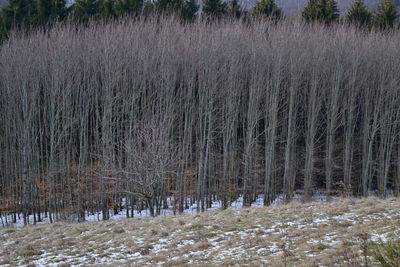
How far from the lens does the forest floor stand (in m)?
8.09

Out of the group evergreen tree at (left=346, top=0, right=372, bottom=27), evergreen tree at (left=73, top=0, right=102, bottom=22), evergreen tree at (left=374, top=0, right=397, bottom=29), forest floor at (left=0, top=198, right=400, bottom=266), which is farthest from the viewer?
evergreen tree at (left=346, top=0, right=372, bottom=27)

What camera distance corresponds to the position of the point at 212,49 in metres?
25.5

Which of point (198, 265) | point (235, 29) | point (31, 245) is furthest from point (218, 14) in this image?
point (198, 265)

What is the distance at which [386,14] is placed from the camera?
1325 inches

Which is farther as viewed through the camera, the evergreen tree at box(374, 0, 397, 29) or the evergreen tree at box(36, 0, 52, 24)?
the evergreen tree at box(374, 0, 397, 29)

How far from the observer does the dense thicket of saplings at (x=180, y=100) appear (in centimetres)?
2427

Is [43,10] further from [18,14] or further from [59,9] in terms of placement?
[18,14]

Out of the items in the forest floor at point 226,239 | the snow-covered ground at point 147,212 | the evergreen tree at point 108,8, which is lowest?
the snow-covered ground at point 147,212

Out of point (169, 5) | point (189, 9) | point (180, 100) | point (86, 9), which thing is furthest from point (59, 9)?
point (180, 100)

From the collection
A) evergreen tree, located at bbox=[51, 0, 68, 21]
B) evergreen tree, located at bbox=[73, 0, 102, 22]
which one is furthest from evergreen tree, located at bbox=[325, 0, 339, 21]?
evergreen tree, located at bbox=[51, 0, 68, 21]

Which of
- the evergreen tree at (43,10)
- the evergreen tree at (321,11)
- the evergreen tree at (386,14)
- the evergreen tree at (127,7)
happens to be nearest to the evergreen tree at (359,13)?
the evergreen tree at (386,14)

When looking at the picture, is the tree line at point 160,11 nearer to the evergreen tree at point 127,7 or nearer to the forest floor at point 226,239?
the evergreen tree at point 127,7

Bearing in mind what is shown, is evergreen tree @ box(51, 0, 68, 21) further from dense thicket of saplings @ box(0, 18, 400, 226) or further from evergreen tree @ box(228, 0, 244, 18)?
evergreen tree @ box(228, 0, 244, 18)

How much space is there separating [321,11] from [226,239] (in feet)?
90.7
